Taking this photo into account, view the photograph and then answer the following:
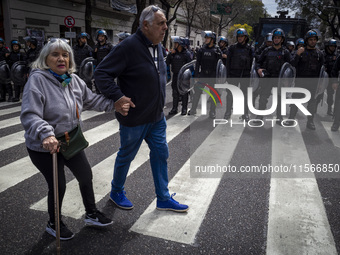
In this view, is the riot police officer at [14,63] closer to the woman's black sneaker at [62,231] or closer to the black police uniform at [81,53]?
the black police uniform at [81,53]

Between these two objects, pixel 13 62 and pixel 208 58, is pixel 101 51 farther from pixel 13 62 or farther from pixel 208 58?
pixel 208 58

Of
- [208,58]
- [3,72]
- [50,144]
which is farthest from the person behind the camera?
[3,72]

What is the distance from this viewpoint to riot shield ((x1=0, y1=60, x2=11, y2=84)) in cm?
888

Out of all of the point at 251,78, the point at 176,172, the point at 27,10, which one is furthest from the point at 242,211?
the point at 27,10

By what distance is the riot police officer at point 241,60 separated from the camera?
721 centimetres

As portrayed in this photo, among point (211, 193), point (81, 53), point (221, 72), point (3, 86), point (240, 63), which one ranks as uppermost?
point (81, 53)

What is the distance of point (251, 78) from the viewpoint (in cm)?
722

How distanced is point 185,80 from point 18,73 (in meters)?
Result: 5.07

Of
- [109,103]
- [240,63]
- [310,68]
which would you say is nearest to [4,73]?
[240,63]

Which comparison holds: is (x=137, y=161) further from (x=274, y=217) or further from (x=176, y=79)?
(x=176, y=79)

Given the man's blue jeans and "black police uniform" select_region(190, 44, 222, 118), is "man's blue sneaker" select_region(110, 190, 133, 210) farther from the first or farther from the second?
"black police uniform" select_region(190, 44, 222, 118)

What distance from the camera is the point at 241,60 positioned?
7.24 metres

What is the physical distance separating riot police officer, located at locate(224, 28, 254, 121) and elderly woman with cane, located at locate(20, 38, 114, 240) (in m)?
5.29

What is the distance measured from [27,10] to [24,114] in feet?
58.9
